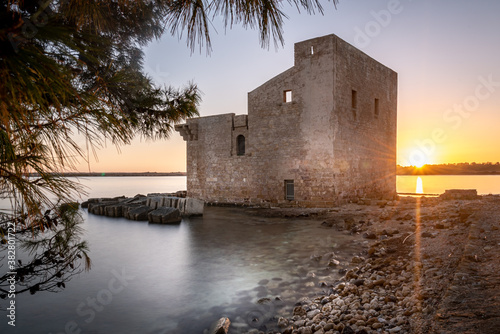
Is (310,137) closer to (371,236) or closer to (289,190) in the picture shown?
(289,190)

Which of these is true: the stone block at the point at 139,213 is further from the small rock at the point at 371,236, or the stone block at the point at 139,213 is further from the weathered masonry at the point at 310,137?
the small rock at the point at 371,236

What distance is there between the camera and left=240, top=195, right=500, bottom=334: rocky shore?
2.32 metres

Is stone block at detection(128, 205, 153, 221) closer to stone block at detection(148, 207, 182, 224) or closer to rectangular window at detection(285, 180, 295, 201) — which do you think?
stone block at detection(148, 207, 182, 224)

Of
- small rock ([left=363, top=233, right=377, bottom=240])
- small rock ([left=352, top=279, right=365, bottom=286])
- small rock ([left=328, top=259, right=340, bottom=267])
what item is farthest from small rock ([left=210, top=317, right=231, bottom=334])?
small rock ([left=363, top=233, right=377, bottom=240])

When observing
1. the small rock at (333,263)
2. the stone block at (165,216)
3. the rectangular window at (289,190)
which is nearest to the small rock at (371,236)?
the small rock at (333,263)

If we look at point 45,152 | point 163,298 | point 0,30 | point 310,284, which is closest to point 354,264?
point 310,284

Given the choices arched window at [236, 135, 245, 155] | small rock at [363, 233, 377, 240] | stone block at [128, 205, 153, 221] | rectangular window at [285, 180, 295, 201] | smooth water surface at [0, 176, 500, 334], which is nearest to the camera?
smooth water surface at [0, 176, 500, 334]

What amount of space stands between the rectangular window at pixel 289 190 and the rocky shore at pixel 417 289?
6978mm

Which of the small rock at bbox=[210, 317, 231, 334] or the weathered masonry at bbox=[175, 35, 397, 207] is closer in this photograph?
the small rock at bbox=[210, 317, 231, 334]

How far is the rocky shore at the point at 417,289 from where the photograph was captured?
2.32 meters

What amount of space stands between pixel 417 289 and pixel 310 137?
371 inches

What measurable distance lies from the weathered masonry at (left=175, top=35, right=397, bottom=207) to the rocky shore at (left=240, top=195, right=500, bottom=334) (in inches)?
251

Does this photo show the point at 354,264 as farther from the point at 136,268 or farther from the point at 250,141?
the point at 250,141

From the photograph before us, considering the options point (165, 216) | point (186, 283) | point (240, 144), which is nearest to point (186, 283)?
point (186, 283)
